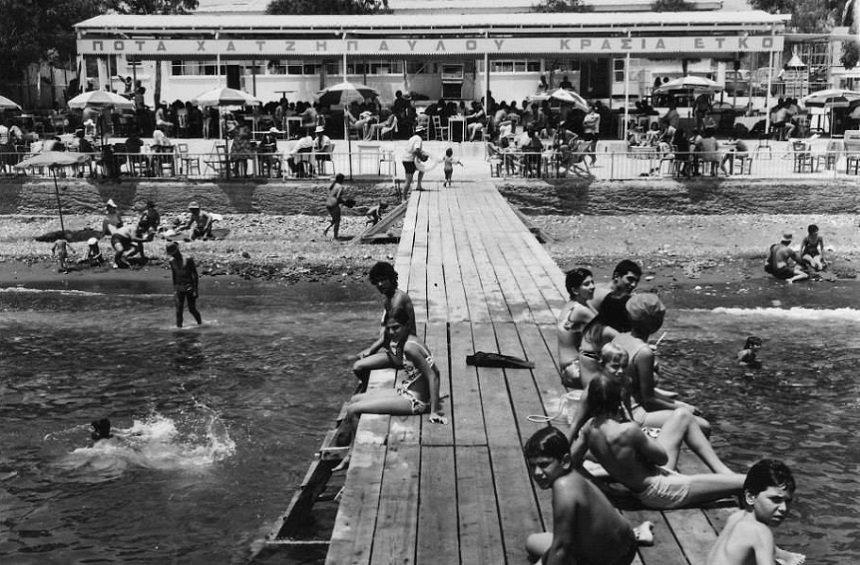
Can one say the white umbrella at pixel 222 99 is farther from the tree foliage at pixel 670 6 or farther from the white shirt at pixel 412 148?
the tree foliage at pixel 670 6

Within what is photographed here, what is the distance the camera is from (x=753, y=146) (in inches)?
1171

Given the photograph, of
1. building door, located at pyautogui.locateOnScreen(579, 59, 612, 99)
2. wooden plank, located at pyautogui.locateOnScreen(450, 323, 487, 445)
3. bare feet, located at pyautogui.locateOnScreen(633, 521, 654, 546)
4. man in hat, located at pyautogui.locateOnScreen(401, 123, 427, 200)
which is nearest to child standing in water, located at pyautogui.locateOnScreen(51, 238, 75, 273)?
man in hat, located at pyautogui.locateOnScreen(401, 123, 427, 200)

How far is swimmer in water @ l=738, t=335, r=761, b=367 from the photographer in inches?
554

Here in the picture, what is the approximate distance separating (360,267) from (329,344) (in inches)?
227

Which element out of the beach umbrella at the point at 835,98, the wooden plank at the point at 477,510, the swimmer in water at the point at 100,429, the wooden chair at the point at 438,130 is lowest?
the swimmer in water at the point at 100,429

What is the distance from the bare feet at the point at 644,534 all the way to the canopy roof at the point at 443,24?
89.7ft

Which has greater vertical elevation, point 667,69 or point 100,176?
point 667,69

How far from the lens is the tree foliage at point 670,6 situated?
54844mm

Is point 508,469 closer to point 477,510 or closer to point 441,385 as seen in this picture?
point 477,510

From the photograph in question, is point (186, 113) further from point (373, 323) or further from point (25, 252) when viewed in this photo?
point (373, 323)

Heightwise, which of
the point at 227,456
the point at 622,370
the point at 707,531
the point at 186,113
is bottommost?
the point at 227,456

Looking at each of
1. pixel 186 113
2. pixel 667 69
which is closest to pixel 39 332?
pixel 186 113

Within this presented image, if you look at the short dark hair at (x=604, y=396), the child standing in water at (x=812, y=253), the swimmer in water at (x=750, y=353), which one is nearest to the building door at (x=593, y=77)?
the child standing in water at (x=812, y=253)

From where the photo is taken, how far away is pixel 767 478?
15.4ft
